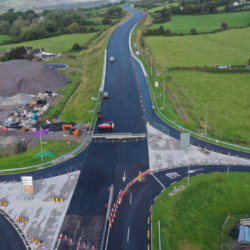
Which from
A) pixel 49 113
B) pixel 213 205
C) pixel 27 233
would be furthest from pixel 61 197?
pixel 49 113

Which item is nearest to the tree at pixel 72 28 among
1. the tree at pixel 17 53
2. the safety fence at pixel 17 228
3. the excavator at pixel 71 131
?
the tree at pixel 17 53

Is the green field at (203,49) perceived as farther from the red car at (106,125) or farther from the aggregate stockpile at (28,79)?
the red car at (106,125)

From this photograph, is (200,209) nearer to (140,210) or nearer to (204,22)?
(140,210)

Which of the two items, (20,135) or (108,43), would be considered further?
(108,43)

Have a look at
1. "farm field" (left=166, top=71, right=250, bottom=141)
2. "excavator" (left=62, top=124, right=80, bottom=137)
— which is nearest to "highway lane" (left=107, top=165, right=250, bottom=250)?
"farm field" (left=166, top=71, right=250, bottom=141)

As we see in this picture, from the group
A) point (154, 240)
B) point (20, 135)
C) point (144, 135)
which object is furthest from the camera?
point (20, 135)

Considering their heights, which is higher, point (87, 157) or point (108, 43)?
point (108, 43)

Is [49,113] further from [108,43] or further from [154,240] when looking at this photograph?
[108,43]
